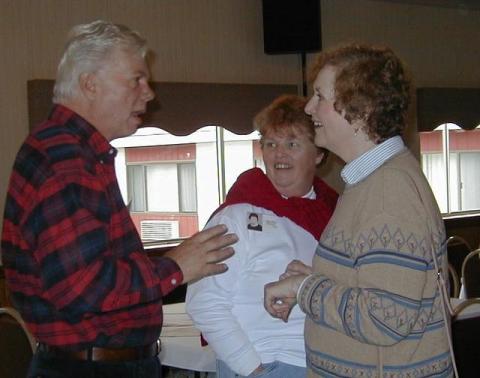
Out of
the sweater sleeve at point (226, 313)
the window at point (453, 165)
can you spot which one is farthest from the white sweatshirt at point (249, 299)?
the window at point (453, 165)

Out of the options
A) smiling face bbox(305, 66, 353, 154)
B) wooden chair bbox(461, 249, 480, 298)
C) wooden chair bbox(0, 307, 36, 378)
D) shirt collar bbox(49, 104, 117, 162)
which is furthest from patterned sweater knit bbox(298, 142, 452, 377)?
wooden chair bbox(461, 249, 480, 298)

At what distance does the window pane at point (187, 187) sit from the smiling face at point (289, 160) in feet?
12.9

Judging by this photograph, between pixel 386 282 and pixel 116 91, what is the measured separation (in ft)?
2.66

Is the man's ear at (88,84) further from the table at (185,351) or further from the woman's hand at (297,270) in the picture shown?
the table at (185,351)

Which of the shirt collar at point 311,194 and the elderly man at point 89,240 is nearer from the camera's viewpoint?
the elderly man at point 89,240

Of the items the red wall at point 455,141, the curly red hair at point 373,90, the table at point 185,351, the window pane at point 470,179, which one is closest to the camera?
the curly red hair at point 373,90

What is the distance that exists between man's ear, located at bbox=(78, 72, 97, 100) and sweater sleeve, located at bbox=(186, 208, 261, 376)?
0.53 metres

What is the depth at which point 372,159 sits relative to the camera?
1759mm

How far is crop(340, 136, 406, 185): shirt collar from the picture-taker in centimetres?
175

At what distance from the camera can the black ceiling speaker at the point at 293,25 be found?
615 cm

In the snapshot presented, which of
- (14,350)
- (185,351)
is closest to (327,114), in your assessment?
(14,350)

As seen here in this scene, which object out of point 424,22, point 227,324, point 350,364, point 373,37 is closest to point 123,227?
point 227,324

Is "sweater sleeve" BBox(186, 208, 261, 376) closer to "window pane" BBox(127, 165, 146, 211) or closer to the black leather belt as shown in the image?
the black leather belt

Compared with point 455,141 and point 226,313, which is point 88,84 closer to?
point 226,313
